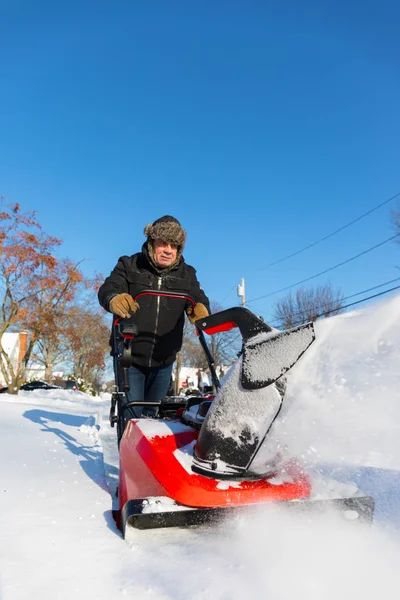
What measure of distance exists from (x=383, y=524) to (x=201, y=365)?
38.3 m

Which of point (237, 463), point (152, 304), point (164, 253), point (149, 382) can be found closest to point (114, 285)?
point (152, 304)

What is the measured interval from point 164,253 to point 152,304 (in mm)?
362

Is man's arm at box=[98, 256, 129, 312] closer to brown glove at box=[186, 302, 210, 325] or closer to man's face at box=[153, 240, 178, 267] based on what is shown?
man's face at box=[153, 240, 178, 267]

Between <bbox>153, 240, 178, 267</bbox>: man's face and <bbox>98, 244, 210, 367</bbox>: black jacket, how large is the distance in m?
0.06

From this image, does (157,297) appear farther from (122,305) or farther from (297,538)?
(297,538)

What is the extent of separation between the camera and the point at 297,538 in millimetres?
1653

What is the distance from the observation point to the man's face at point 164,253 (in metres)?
3.10

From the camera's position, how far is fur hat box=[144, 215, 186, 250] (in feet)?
9.97

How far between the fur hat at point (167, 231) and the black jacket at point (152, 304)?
15cm

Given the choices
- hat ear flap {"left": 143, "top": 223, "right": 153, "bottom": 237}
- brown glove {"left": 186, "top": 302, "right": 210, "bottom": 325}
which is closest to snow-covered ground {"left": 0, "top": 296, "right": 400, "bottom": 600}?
brown glove {"left": 186, "top": 302, "right": 210, "bottom": 325}

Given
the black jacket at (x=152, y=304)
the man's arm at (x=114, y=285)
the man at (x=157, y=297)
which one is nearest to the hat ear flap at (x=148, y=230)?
the man at (x=157, y=297)

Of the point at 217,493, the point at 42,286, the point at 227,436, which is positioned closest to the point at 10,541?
the point at 217,493

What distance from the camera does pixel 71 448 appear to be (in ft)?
14.4

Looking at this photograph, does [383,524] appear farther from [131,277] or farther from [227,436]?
[131,277]
